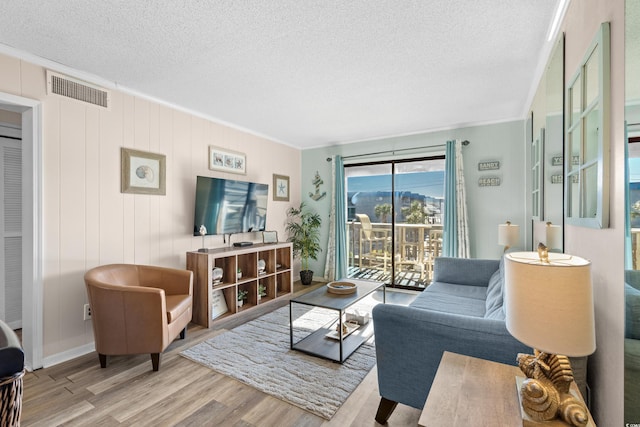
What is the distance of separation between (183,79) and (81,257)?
185 cm

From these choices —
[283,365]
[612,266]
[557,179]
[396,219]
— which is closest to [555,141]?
[557,179]

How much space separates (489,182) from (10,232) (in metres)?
5.69

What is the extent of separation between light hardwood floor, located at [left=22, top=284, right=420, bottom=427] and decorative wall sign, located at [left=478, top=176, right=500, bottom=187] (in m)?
2.99

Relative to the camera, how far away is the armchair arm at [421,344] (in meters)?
1.40

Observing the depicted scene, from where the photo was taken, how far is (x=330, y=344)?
2.74 meters

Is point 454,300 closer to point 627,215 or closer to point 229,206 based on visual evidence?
point 627,215

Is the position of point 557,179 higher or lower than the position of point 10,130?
lower

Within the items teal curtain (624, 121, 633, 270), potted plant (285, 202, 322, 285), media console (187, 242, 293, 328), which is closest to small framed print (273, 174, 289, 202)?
potted plant (285, 202, 322, 285)

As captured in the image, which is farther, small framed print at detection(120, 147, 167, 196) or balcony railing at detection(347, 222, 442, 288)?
balcony railing at detection(347, 222, 442, 288)

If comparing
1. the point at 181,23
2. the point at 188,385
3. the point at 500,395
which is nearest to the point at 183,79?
the point at 181,23

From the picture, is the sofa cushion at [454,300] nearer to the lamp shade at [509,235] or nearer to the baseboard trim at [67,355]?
the lamp shade at [509,235]

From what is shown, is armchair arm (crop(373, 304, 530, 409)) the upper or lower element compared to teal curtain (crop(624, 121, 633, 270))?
lower

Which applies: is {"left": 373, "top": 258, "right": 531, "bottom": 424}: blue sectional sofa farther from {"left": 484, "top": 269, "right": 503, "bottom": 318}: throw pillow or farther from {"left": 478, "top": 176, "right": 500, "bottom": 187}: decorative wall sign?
{"left": 478, "top": 176, "right": 500, "bottom": 187}: decorative wall sign

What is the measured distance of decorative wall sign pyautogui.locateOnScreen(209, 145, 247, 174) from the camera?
12.7 ft
